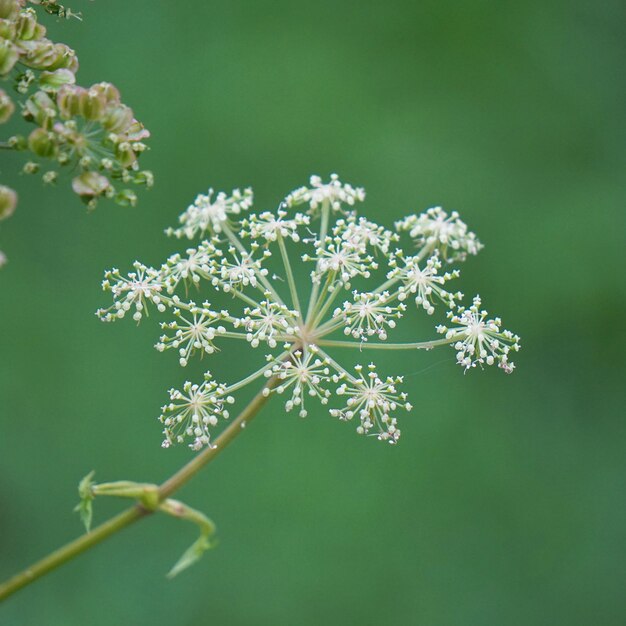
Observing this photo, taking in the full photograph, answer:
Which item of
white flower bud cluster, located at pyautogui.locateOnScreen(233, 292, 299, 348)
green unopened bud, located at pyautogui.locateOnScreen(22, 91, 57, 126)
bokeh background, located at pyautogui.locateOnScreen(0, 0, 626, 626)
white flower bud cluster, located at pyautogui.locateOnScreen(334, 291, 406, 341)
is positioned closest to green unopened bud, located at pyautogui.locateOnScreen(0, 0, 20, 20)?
green unopened bud, located at pyautogui.locateOnScreen(22, 91, 57, 126)

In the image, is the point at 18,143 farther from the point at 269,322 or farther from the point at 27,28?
the point at 269,322

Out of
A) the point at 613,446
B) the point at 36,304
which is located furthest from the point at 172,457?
the point at 613,446

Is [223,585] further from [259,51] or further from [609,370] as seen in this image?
[259,51]

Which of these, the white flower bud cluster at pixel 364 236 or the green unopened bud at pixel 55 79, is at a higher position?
the white flower bud cluster at pixel 364 236

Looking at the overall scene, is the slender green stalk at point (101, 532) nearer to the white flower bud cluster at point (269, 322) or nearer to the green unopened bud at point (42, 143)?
the white flower bud cluster at point (269, 322)

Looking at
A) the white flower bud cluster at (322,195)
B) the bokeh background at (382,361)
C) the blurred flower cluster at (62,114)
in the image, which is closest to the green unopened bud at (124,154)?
the blurred flower cluster at (62,114)

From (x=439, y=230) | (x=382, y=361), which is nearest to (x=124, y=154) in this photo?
(x=439, y=230)
